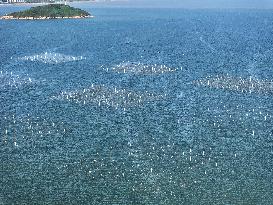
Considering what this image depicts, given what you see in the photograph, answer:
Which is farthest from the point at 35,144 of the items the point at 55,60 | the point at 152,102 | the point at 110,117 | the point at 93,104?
the point at 55,60

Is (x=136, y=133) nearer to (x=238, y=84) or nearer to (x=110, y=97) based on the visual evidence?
(x=110, y=97)

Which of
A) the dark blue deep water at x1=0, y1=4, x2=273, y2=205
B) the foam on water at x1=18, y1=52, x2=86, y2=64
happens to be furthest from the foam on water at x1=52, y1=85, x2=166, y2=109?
the foam on water at x1=18, y1=52, x2=86, y2=64

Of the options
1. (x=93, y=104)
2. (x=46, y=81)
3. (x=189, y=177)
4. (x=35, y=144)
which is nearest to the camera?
(x=189, y=177)

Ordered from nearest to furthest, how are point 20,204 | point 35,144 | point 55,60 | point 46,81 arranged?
point 20,204
point 35,144
point 46,81
point 55,60

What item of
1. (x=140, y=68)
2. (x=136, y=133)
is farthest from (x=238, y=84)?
(x=136, y=133)

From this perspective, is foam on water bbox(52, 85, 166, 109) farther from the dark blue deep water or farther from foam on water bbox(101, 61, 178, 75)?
foam on water bbox(101, 61, 178, 75)

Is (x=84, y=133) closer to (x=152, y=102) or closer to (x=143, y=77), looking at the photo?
(x=152, y=102)
